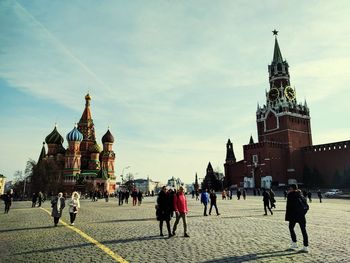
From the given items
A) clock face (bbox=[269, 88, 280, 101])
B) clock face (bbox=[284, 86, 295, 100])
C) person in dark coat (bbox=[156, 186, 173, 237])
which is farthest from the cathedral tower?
person in dark coat (bbox=[156, 186, 173, 237])

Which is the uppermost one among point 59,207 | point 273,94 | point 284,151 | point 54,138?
point 273,94

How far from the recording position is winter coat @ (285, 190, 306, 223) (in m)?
8.00

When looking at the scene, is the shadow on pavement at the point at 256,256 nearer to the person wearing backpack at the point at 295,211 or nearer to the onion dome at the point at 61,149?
the person wearing backpack at the point at 295,211

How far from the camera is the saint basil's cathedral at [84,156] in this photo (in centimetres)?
7338

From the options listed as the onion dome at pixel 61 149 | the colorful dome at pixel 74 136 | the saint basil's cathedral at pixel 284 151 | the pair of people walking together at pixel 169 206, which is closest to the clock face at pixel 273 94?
the saint basil's cathedral at pixel 284 151

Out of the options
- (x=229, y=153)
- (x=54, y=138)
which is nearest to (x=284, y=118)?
(x=229, y=153)

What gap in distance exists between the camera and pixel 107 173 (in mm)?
78000

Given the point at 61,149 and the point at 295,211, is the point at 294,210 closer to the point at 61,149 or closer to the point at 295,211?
the point at 295,211

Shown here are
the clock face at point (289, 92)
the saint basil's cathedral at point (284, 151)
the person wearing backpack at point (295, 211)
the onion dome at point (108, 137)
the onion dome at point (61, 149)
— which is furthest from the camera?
the onion dome at point (108, 137)

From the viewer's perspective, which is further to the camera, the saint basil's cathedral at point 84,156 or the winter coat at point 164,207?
the saint basil's cathedral at point 84,156

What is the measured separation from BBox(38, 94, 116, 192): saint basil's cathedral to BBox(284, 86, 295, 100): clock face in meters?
46.3

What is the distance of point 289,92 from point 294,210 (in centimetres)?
7942

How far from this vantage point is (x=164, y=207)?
1073cm

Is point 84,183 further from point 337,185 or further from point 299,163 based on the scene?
point 337,185
